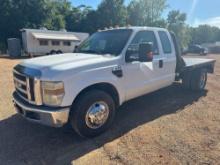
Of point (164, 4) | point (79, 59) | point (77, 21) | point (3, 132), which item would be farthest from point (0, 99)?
point (164, 4)

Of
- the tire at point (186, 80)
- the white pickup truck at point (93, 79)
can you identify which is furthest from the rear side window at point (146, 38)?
the tire at point (186, 80)

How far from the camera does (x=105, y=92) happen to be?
4.52 m

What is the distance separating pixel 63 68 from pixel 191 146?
2.53 meters

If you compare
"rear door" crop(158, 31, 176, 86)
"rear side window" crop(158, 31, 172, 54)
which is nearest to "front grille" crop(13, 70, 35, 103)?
"rear door" crop(158, 31, 176, 86)

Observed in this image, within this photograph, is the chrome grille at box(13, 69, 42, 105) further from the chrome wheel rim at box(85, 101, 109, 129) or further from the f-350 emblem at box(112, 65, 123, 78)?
the f-350 emblem at box(112, 65, 123, 78)

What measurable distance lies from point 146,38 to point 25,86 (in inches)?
114

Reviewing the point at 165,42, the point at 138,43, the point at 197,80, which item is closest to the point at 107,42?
the point at 138,43

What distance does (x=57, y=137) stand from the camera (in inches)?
177

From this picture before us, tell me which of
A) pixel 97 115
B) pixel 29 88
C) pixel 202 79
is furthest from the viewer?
pixel 202 79

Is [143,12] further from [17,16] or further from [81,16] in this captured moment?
[17,16]

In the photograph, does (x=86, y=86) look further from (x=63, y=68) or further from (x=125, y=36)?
(x=125, y=36)

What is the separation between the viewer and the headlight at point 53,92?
12.2 feet

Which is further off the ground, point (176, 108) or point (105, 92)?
point (105, 92)

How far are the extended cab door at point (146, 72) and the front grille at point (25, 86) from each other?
70.9 inches
